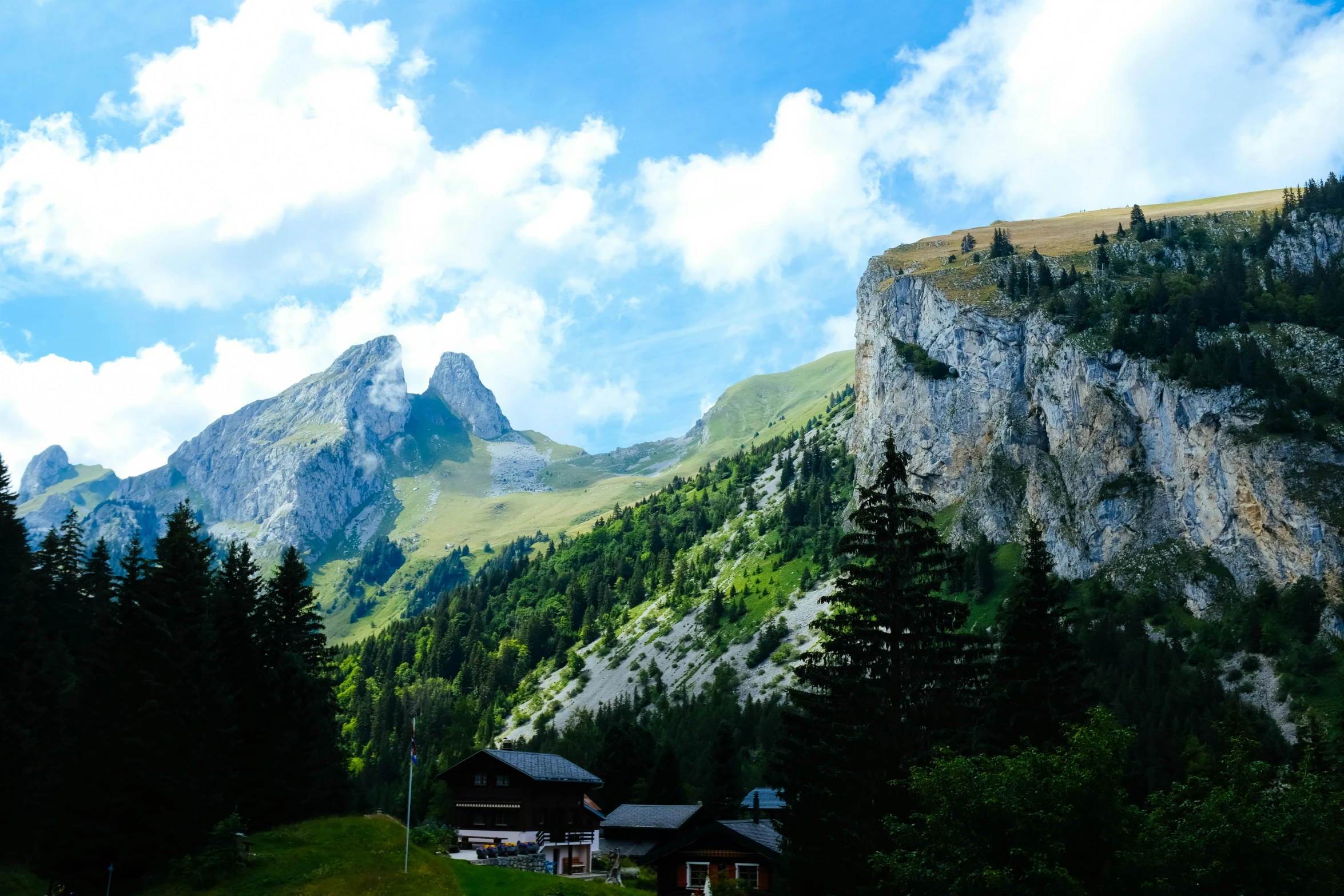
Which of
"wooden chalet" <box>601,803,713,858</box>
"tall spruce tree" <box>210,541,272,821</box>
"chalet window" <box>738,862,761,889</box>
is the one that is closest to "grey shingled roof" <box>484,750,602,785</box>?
"wooden chalet" <box>601,803,713,858</box>

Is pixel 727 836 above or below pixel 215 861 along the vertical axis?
below

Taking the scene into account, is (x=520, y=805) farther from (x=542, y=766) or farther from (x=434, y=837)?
(x=434, y=837)

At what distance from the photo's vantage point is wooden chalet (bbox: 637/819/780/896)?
68312mm

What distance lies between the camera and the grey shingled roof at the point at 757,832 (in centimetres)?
7075

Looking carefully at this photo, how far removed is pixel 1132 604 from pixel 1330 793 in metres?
145

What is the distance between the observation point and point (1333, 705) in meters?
127

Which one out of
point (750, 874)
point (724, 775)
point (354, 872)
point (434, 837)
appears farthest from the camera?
point (724, 775)

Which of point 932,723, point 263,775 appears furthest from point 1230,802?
point 263,775

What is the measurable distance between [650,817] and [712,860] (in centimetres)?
1869

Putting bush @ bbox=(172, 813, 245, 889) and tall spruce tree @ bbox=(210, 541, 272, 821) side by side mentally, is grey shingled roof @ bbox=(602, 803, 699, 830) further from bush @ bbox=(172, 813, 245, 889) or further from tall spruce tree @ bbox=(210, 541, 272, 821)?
bush @ bbox=(172, 813, 245, 889)

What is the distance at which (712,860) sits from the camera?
2731 inches

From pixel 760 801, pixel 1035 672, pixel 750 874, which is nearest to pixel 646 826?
pixel 750 874

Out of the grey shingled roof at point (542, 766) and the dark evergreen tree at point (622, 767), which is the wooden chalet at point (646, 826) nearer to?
the grey shingled roof at point (542, 766)

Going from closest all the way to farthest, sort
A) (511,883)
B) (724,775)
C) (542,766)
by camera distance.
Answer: (511,883) < (542,766) < (724,775)
